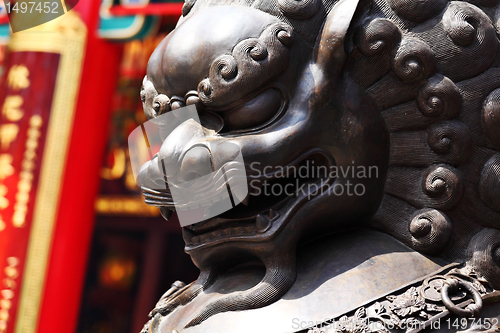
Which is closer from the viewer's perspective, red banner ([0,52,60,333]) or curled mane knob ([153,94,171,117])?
curled mane knob ([153,94,171,117])

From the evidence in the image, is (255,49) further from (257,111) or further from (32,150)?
(32,150)

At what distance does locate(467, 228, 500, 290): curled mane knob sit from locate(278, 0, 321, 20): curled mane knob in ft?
2.03

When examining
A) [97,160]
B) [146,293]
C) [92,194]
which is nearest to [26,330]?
[92,194]

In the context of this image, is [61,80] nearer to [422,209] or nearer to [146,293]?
[146,293]

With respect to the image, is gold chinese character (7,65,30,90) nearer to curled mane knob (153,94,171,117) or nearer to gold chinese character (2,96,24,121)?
gold chinese character (2,96,24,121)

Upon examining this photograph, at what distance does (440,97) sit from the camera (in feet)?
3.52

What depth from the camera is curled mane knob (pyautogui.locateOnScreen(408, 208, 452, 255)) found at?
3.55ft

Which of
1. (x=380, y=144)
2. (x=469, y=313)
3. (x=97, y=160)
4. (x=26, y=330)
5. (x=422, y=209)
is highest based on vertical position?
(x=380, y=144)

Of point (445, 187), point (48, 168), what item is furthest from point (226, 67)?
point (48, 168)

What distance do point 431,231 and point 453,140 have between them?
21 centimetres

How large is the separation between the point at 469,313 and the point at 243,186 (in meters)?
0.51

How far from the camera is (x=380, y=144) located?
1122 millimetres

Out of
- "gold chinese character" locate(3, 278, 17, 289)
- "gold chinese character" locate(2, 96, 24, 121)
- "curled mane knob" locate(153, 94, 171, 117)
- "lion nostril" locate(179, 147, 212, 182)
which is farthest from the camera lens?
"gold chinese character" locate(2, 96, 24, 121)

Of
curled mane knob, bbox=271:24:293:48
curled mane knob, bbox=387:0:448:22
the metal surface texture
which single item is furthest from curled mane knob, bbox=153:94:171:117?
curled mane knob, bbox=387:0:448:22
